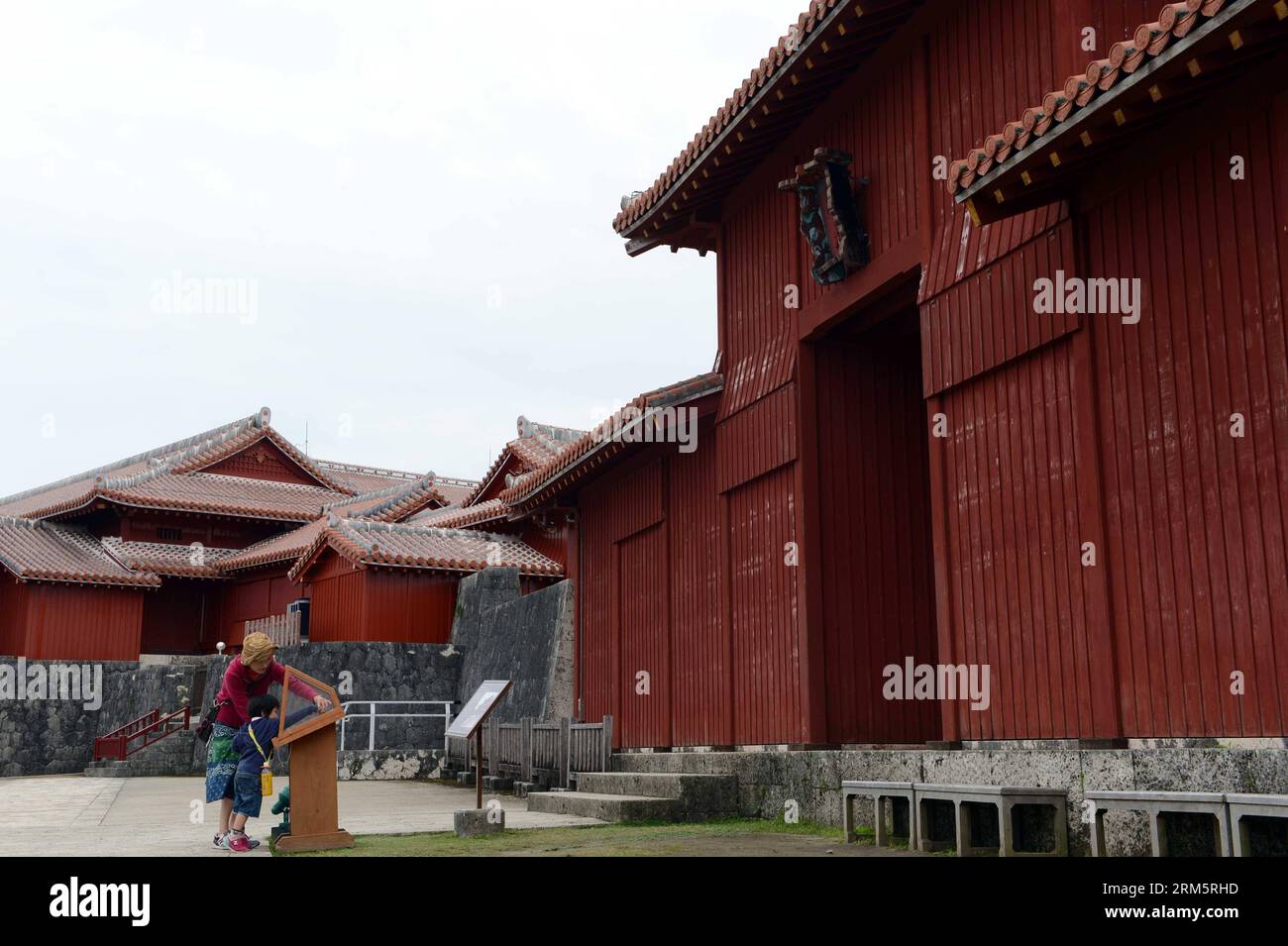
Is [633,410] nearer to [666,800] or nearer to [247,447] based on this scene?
[666,800]

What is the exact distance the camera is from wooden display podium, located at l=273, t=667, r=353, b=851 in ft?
26.8

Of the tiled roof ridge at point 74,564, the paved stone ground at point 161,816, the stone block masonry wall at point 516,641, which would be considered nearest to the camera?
the paved stone ground at point 161,816

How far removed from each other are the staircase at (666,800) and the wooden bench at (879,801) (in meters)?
2.15

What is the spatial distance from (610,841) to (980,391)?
418 centimetres

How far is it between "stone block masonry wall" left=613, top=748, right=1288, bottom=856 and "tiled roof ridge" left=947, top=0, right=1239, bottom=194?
3.37 m

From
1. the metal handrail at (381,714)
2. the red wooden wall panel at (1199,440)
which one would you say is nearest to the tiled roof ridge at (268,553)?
the metal handrail at (381,714)

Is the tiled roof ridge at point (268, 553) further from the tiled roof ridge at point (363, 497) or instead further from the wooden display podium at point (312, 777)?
the wooden display podium at point (312, 777)

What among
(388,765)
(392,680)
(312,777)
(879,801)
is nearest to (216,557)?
(392,680)

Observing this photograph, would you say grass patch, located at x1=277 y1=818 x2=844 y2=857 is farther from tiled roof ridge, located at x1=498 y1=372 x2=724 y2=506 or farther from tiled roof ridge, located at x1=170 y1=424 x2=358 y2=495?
tiled roof ridge, located at x1=170 y1=424 x2=358 y2=495

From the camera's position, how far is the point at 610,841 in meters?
8.67

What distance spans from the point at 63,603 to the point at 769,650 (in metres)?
22.7

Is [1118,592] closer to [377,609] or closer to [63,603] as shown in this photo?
[377,609]

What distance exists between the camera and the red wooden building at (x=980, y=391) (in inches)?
244

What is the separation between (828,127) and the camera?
34.9ft
